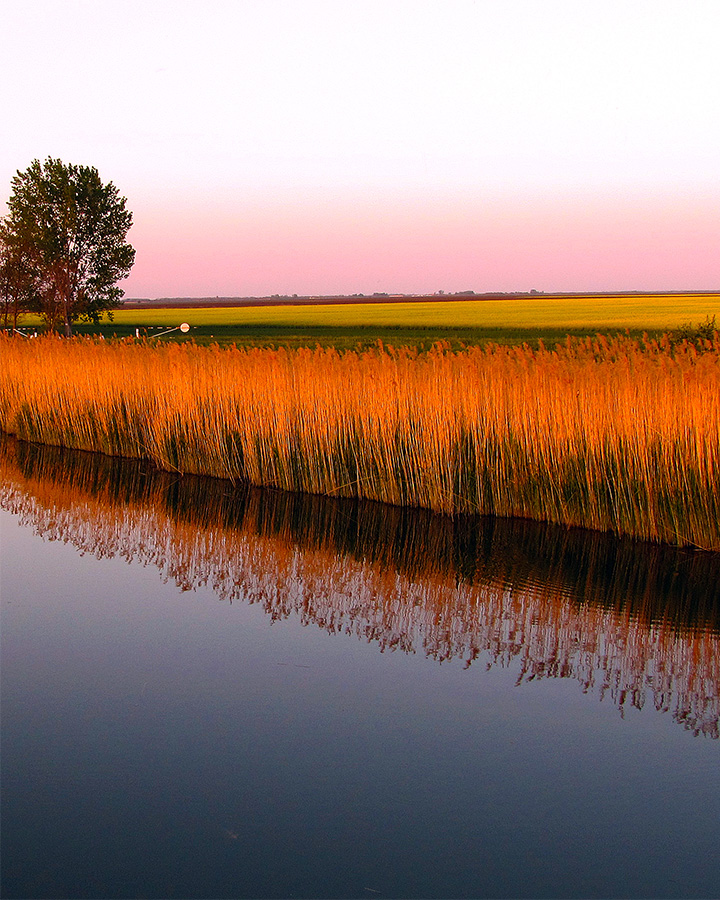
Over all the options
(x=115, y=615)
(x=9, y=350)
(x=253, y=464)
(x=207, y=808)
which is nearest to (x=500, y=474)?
(x=253, y=464)

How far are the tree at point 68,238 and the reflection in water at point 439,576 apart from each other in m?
31.5

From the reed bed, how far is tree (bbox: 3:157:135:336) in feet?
97.7

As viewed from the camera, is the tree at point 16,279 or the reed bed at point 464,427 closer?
the reed bed at point 464,427

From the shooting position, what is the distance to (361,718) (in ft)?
13.8

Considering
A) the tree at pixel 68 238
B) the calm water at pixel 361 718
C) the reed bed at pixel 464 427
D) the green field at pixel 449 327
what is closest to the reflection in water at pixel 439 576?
the calm water at pixel 361 718

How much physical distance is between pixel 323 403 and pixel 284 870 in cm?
601

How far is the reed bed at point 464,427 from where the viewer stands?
6.95 m

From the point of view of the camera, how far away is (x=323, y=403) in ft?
28.9

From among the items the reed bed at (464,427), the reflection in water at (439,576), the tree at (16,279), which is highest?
the tree at (16,279)

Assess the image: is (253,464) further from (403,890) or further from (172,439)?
(403,890)

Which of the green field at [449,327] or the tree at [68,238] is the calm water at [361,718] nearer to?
the green field at [449,327]

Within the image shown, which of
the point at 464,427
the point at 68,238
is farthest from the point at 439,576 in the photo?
the point at 68,238

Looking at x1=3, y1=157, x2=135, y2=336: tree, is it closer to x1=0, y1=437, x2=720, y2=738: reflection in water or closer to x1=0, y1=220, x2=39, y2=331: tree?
x1=0, y1=220, x2=39, y2=331: tree

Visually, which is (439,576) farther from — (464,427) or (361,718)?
(361,718)
